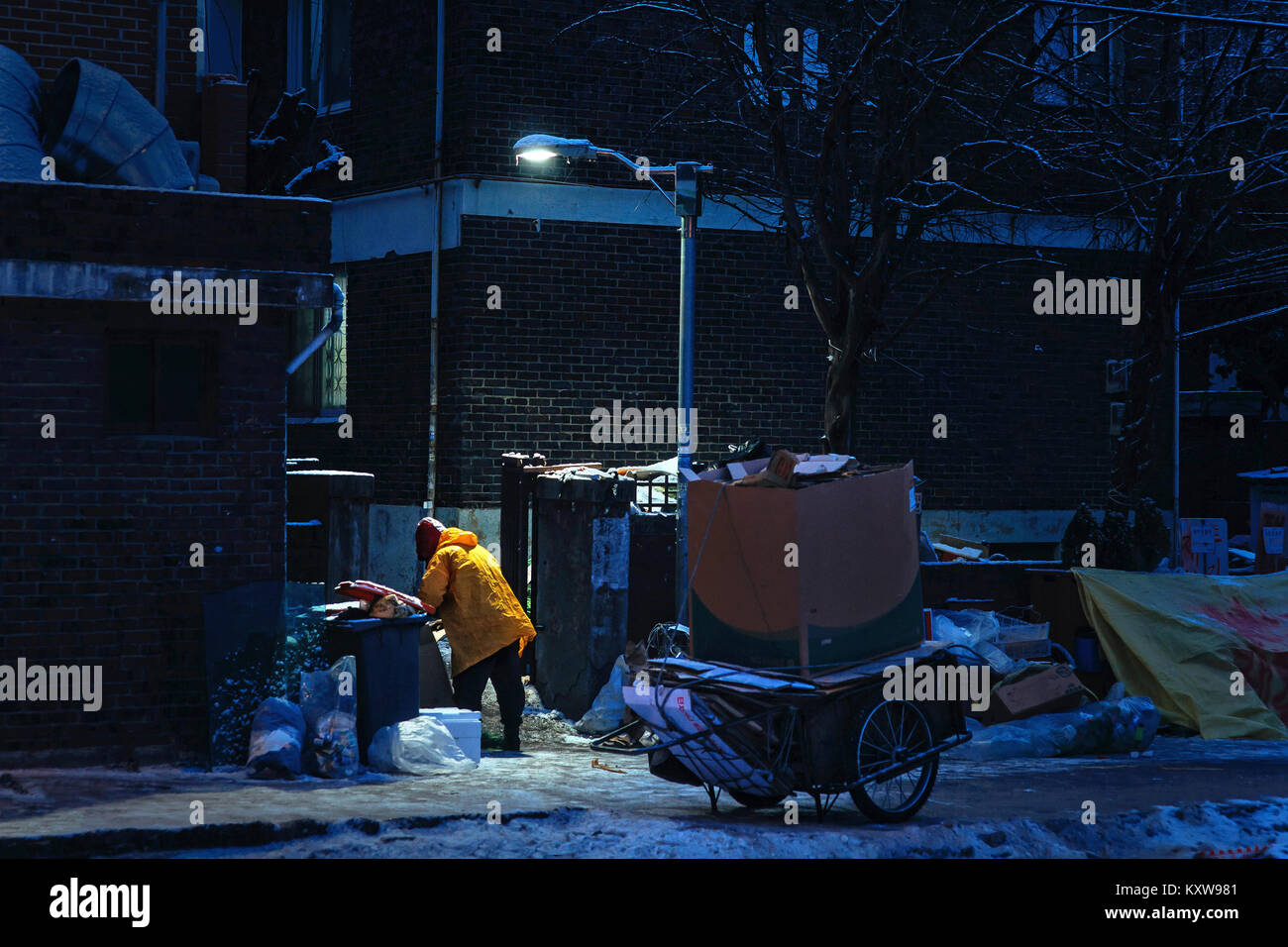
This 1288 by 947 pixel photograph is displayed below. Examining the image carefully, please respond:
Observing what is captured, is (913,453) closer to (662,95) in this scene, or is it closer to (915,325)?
(915,325)

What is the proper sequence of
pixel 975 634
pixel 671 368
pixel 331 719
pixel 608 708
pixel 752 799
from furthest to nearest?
pixel 671 368
pixel 975 634
pixel 608 708
pixel 331 719
pixel 752 799

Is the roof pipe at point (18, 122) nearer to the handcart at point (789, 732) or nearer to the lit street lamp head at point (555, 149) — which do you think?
the lit street lamp head at point (555, 149)

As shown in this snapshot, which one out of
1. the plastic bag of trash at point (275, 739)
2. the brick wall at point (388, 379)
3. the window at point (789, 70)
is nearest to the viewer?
the plastic bag of trash at point (275, 739)

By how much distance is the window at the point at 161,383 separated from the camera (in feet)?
31.7

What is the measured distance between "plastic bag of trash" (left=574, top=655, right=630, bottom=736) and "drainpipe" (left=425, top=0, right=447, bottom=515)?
16.6 ft

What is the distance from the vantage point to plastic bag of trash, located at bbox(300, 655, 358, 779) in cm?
933

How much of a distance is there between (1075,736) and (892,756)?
3.79 metres

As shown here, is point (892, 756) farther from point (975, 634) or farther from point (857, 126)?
point (857, 126)

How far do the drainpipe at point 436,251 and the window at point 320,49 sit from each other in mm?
1897

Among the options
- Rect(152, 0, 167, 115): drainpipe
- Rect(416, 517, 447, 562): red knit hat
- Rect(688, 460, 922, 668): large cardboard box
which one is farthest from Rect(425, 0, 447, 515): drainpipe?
Rect(688, 460, 922, 668): large cardboard box

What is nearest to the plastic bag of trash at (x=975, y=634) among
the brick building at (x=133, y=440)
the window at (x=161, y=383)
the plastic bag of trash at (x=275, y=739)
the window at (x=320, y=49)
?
the plastic bag of trash at (x=275, y=739)

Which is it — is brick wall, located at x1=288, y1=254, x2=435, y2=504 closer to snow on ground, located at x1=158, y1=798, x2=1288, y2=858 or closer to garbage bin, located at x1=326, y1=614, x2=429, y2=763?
garbage bin, located at x1=326, y1=614, x2=429, y2=763

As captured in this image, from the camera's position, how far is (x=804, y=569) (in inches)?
328

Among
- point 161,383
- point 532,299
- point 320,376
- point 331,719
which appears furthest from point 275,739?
point 320,376
